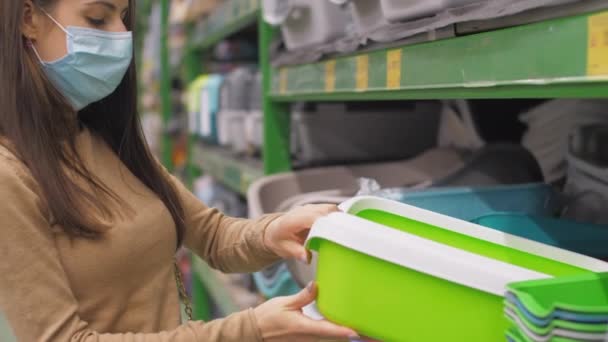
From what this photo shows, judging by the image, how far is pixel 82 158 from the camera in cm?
111

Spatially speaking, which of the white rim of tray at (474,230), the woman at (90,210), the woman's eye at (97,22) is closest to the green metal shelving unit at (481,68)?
the white rim of tray at (474,230)

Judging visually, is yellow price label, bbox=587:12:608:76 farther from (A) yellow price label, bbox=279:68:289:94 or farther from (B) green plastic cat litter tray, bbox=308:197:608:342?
(A) yellow price label, bbox=279:68:289:94

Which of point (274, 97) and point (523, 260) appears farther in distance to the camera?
point (274, 97)

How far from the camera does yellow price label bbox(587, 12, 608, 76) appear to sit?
2.12 ft

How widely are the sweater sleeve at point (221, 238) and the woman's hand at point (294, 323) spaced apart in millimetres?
309

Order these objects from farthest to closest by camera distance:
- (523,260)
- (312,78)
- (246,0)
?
(246,0) → (312,78) → (523,260)

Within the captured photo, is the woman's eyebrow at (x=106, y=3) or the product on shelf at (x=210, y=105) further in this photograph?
the product on shelf at (x=210, y=105)

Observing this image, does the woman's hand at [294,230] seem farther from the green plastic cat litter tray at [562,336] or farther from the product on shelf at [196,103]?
the product on shelf at [196,103]

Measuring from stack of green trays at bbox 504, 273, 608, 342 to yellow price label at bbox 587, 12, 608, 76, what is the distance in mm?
219

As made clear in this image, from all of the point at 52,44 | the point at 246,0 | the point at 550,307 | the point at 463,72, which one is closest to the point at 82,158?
the point at 52,44

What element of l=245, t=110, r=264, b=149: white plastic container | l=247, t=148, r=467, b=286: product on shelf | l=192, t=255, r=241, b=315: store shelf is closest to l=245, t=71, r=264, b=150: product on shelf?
l=245, t=110, r=264, b=149: white plastic container

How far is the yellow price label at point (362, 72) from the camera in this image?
50.1 inches

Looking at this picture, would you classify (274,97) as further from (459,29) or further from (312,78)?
(459,29)

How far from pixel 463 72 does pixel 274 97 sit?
113 cm
